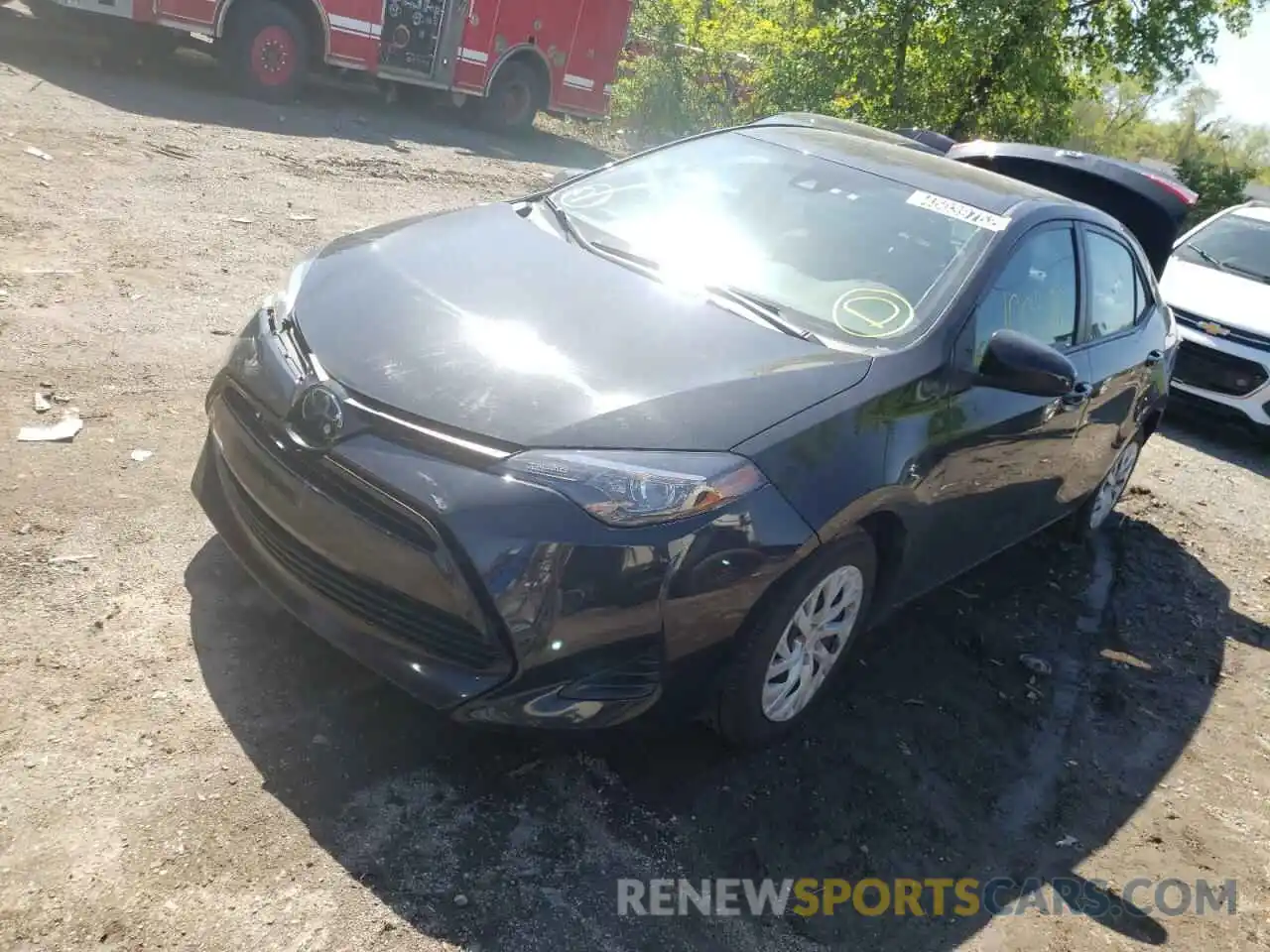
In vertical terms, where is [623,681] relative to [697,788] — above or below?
above

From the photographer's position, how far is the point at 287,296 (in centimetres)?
361

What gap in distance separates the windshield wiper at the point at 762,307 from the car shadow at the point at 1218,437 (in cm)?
615

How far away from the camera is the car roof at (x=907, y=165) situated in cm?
437

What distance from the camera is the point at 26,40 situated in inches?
501

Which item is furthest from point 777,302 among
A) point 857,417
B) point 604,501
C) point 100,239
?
point 100,239

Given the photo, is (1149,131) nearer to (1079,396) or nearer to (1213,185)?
(1213,185)

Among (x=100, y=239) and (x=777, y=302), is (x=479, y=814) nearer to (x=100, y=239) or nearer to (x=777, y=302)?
(x=777, y=302)

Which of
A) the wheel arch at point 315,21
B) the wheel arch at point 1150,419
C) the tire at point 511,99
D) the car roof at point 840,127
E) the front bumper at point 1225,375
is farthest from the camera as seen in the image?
the tire at point 511,99

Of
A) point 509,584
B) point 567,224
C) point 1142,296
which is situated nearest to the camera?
point 509,584

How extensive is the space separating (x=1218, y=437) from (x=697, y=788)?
296 inches

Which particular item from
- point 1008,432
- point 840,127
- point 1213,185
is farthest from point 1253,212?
point 1008,432

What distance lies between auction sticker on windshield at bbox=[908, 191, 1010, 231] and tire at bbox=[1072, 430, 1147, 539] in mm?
2000

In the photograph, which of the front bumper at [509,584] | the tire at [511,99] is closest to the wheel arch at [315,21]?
the tire at [511,99]

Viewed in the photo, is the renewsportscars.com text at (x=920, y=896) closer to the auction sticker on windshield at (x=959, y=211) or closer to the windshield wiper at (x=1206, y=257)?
the auction sticker on windshield at (x=959, y=211)
